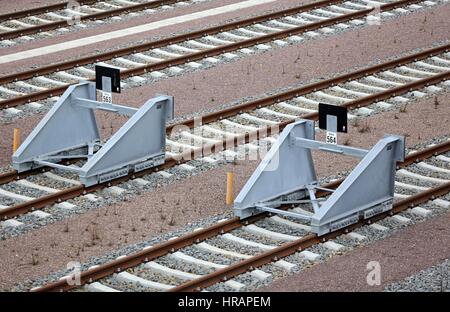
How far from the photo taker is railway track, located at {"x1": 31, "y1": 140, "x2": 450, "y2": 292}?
17.7 m

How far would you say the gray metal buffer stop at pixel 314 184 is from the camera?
19.4m

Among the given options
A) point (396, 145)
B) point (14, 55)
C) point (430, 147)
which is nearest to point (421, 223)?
point (396, 145)

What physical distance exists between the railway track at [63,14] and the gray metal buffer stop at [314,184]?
10194mm

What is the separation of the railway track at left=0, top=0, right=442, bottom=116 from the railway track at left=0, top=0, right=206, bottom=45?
7.77 ft

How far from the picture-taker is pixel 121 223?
64.7ft

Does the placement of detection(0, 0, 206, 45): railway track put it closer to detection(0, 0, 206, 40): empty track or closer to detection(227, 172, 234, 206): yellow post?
detection(0, 0, 206, 40): empty track

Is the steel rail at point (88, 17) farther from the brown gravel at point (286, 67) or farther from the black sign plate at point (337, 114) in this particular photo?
the black sign plate at point (337, 114)

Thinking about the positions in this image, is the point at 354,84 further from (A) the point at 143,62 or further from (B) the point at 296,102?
(A) the point at 143,62

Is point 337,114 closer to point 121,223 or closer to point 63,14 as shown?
point 121,223

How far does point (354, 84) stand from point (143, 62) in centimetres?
432

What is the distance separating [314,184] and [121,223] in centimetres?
317
